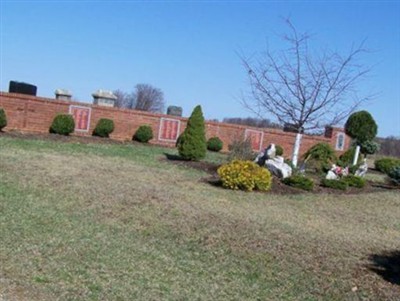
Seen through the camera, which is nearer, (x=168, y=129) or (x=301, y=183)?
(x=301, y=183)

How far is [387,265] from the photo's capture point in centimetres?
679

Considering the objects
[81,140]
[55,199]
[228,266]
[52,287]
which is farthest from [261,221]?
[81,140]

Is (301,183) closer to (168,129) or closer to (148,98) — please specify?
(168,129)

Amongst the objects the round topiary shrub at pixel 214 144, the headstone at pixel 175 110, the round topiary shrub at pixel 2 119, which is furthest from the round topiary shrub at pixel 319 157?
the headstone at pixel 175 110

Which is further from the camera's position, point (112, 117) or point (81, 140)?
point (112, 117)

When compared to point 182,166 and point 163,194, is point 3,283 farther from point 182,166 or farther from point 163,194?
point 182,166

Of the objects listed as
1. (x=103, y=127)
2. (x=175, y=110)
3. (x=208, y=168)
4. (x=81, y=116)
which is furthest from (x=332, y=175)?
(x=175, y=110)

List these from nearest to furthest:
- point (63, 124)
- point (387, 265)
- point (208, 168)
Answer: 1. point (387, 265)
2. point (208, 168)
3. point (63, 124)

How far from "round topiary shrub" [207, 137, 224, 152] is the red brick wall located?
773 millimetres

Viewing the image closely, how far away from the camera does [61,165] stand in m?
12.5

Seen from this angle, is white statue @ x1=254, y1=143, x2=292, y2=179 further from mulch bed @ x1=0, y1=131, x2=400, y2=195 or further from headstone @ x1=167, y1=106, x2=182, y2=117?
headstone @ x1=167, y1=106, x2=182, y2=117

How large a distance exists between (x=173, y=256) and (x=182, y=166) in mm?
8520

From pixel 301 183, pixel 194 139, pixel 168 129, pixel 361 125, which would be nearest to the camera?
pixel 301 183

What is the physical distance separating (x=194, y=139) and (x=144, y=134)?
22.3ft
